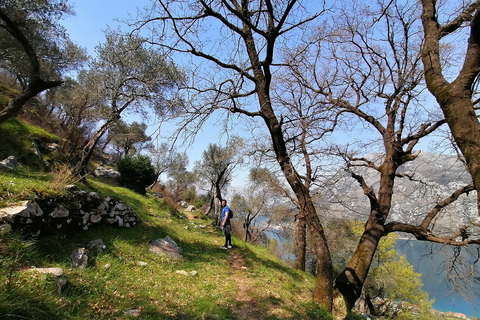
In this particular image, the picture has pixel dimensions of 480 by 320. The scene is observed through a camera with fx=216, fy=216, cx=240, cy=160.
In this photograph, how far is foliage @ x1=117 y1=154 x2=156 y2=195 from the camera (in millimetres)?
16219

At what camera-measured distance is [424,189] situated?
710 cm

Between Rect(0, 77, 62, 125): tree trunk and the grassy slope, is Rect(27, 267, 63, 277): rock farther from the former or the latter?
Rect(0, 77, 62, 125): tree trunk

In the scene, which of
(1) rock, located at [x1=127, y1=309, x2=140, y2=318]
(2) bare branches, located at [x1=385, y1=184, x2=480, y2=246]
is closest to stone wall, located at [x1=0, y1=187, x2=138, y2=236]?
(1) rock, located at [x1=127, y1=309, x2=140, y2=318]

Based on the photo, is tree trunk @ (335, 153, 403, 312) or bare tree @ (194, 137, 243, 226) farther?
bare tree @ (194, 137, 243, 226)

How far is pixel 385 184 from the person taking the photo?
6188 mm

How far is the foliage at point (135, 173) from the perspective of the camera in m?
16.2

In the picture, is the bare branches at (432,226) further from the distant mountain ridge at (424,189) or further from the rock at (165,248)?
the rock at (165,248)

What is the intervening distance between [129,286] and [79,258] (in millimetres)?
1130

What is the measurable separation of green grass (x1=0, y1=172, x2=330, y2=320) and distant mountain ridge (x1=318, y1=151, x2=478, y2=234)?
3.02 metres

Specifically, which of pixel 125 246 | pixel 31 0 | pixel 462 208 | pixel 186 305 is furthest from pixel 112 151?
pixel 462 208

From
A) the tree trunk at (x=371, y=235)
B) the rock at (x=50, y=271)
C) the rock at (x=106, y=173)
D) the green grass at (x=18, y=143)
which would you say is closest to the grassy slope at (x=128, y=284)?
the rock at (x=50, y=271)

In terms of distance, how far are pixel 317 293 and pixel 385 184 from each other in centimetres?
354

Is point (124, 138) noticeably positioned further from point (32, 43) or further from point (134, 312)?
point (134, 312)

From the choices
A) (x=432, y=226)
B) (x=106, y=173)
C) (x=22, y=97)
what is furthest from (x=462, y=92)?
(x=106, y=173)
